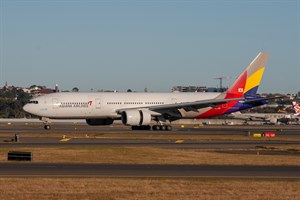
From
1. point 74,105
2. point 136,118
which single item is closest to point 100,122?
point 74,105

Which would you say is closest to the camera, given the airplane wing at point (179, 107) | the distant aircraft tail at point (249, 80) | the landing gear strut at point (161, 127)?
the landing gear strut at point (161, 127)

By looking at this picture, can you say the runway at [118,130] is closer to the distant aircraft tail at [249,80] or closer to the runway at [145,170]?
the distant aircraft tail at [249,80]

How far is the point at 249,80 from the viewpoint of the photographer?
8462 cm

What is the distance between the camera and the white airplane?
259 feet

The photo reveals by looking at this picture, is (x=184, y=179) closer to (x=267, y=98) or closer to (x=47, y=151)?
(x=47, y=151)

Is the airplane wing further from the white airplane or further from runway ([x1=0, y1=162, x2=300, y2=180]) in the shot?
runway ([x1=0, y1=162, x2=300, y2=180])

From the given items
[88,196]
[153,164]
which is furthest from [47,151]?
[88,196]

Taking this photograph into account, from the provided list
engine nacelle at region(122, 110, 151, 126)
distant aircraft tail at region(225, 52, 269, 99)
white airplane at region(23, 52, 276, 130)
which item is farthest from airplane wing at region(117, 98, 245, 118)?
distant aircraft tail at region(225, 52, 269, 99)

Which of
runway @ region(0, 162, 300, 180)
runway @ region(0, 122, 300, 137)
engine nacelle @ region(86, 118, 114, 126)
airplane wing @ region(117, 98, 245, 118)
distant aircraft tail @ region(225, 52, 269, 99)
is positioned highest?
distant aircraft tail @ region(225, 52, 269, 99)

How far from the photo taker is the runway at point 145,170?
2933cm

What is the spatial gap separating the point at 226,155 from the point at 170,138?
65.5 feet

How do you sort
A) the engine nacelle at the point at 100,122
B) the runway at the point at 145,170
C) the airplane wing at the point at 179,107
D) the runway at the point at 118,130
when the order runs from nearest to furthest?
the runway at the point at 145,170 < the runway at the point at 118,130 < the airplane wing at the point at 179,107 < the engine nacelle at the point at 100,122

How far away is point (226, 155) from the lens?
132 ft

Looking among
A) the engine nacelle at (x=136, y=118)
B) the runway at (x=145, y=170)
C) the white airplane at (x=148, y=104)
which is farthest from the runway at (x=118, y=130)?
the runway at (x=145, y=170)
